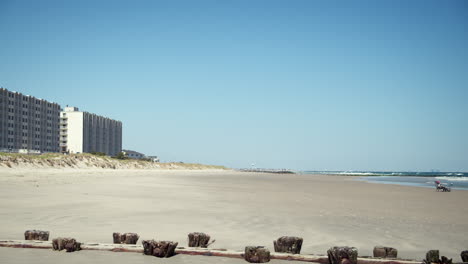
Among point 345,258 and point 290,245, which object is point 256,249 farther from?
point 345,258

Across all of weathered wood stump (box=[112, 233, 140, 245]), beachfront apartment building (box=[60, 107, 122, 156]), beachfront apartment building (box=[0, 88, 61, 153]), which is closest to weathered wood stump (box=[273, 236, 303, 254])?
weathered wood stump (box=[112, 233, 140, 245])

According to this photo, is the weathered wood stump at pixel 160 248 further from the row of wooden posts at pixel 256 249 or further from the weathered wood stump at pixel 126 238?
the weathered wood stump at pixel 126 238

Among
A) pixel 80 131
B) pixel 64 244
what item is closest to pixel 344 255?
pixel 64 244

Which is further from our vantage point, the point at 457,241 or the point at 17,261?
the point at 457,241

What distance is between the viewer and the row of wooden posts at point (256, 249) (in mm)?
6250

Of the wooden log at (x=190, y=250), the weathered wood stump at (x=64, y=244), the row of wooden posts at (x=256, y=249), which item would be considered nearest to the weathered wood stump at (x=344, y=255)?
the row of wooden posts at (x=256, y=249)

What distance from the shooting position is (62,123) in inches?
5974

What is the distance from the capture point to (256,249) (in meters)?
6.52

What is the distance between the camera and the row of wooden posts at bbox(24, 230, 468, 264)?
625cm

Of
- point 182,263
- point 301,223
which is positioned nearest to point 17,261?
point 182,263

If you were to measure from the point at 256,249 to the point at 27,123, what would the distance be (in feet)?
469

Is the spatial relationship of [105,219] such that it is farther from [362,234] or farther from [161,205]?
[362,234]

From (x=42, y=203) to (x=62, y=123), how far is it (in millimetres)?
151071

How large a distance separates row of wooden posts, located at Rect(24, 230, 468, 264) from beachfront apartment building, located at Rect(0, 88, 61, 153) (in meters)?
125
